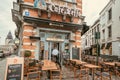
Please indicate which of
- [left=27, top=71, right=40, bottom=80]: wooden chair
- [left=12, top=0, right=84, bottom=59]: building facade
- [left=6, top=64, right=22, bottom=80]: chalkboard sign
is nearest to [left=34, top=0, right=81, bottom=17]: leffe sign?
[left=12, top=0, right=84, bottom=59]: building facade

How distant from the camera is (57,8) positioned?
12.0m

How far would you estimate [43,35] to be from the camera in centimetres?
1188

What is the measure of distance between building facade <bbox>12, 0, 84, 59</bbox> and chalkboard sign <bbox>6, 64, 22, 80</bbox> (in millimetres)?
5527

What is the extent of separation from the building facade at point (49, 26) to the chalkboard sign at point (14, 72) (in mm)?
5527

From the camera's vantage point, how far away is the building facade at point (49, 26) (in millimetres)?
10828

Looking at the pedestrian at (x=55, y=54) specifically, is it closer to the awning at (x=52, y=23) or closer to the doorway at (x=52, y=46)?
the doorway at (x=52, y=46)

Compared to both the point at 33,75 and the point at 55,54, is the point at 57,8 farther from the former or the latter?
the point at 33,75

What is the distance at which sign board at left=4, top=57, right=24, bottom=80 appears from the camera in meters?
5.00

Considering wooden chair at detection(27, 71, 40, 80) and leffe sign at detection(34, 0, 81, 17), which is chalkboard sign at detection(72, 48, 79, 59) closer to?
leffe sign at detection(34, 0, 81, 17)

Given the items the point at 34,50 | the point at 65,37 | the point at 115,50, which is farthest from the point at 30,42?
the point at 115,50

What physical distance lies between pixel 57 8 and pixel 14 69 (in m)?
7.90

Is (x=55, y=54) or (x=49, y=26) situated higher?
(x=49, y=26)

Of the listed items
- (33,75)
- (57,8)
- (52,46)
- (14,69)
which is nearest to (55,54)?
(52,46)

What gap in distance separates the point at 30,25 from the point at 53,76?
17.4 feet
